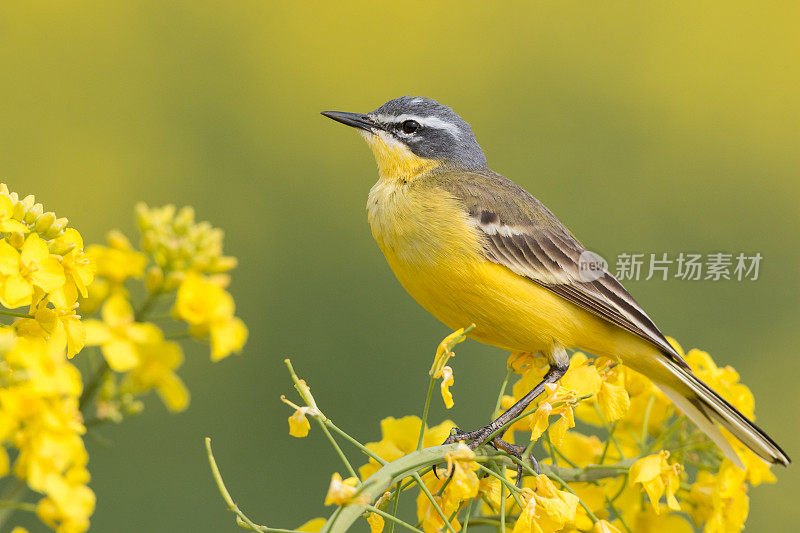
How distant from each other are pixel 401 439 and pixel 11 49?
686 centimetres

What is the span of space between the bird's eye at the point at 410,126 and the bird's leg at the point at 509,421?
4.50ft

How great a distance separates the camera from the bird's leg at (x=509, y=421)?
2277mm

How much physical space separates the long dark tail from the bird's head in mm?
1513

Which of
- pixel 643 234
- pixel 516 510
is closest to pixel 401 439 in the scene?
pixel 516 510

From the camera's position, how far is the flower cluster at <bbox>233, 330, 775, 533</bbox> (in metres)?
1.67

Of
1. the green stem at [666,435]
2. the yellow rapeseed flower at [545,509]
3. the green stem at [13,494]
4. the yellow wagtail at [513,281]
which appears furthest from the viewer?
the yellow wagtail at [513,281]

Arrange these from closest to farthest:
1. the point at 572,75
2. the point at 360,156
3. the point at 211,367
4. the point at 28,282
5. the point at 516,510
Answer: the point at 28,282
the point at 516,510
the point at 211,367
the point at 360,156
the point at 572,75

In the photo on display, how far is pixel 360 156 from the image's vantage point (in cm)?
778

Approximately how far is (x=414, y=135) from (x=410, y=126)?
0.05 metres

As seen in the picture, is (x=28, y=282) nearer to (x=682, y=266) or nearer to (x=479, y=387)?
(x=479, y=387)

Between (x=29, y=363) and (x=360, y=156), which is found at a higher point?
(x=360, y=156)

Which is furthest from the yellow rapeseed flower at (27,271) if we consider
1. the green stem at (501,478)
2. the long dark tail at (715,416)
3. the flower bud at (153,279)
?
the long dark tail at (715,416)

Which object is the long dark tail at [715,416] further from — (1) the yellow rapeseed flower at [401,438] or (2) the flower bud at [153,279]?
(2) the flower bud at [153,279]

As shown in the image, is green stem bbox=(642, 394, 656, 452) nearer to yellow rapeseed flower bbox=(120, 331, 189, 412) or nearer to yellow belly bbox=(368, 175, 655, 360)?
yellow belly bbox=(368, 175, 655, 360)
